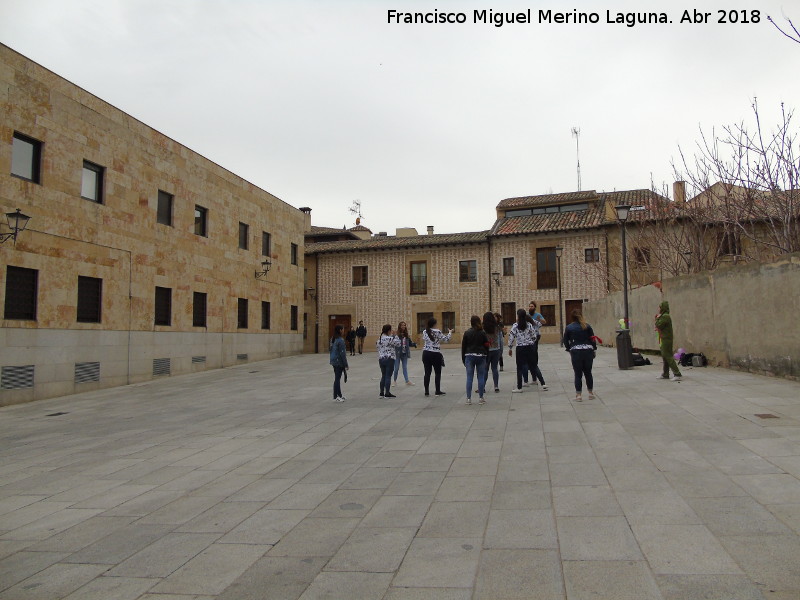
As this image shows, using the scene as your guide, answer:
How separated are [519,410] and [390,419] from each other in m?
2.14

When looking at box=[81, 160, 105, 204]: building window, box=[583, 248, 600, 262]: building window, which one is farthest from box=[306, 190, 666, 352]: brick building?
box=[81, 160, 105, 204]: building window

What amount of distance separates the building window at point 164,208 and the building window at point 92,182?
102 inches

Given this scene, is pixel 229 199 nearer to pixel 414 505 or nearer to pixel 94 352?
pixel 94 352

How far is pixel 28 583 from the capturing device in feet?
12.3

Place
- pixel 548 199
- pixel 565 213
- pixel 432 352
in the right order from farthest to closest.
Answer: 1. pixel 548 199
2. pixel 565 213
3. pixel 432 352

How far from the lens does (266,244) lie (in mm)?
26797

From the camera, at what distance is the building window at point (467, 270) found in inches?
1399

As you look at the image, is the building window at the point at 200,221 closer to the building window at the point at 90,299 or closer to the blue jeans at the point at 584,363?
the building window at the point at 90,299

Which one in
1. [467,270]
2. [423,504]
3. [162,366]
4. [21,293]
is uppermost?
[467,270]

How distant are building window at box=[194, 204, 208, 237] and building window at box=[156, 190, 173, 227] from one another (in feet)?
4.57

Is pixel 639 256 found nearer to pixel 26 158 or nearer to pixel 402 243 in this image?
pixel 402 243

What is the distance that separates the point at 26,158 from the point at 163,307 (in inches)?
250

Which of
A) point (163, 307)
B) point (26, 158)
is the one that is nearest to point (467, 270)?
point (163, 307)

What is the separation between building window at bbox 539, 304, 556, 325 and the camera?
34000 mm
